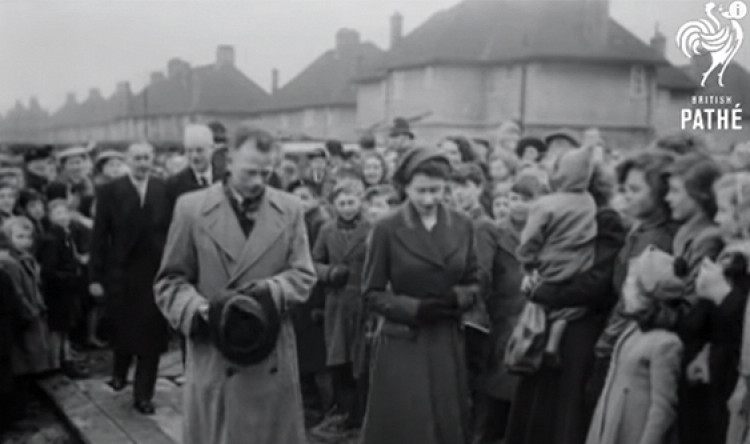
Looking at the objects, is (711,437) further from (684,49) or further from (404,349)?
(684,49)

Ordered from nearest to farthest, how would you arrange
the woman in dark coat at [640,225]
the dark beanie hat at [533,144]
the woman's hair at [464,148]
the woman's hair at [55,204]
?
the woman in dark coat at [640,225], the woman's hair at [464,148], the dark beanie hat at [533,144], the woman's hair at [55,204]

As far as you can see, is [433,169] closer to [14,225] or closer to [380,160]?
[380,160]

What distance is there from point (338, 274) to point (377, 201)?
596 mm

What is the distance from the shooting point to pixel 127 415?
6.34 m

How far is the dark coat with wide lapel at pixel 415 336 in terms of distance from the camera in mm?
4488

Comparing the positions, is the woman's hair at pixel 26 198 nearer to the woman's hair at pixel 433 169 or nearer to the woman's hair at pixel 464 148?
the woman's hair at pixel 464 148

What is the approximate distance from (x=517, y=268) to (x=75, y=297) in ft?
14.5

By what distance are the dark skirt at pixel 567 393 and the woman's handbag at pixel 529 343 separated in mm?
112

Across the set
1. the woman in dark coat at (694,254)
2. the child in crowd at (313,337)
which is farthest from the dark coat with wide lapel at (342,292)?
the woman in dark coat at (694,254)

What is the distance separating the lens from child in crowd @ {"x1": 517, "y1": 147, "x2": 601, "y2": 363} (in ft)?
15.1

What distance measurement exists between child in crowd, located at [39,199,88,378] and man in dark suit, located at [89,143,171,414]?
1.20 metres

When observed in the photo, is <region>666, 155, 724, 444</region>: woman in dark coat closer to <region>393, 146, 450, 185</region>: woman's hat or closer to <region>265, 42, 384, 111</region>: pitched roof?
<region>393, 146, 450, 185</region>: woman's hat

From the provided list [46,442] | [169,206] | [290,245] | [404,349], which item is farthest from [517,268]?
[46,442]

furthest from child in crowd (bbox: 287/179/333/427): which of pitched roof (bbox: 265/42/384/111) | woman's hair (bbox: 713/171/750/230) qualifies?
pitched roof (bbox: 265/42/384/111)
